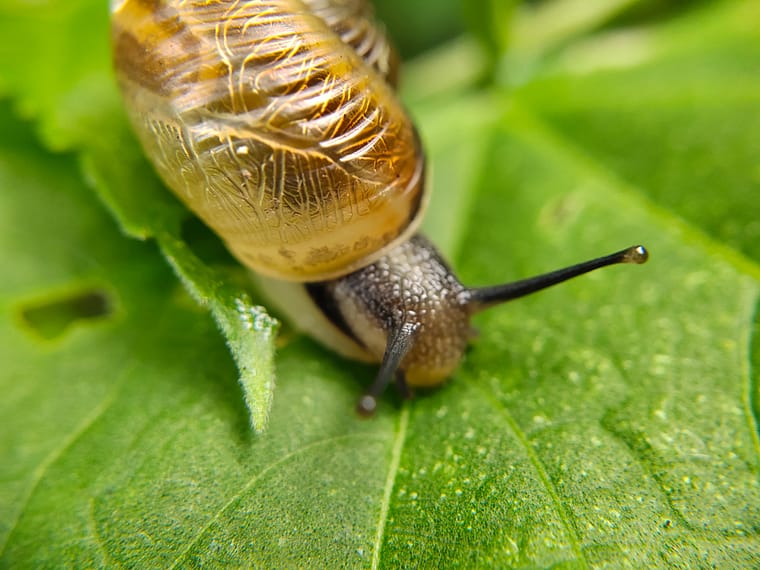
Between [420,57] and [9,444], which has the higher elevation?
[9,444]

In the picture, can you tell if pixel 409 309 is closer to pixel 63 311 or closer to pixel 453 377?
pixel 453 377

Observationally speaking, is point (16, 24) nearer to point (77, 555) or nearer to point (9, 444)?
point (9, 444)

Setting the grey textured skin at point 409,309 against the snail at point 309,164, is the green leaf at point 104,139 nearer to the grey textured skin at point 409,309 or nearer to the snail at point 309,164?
the snail at point 309,164

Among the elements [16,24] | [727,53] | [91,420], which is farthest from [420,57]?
[91,420]

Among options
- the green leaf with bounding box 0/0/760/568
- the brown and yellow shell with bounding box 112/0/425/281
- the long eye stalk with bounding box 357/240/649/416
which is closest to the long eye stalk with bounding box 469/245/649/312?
the long eye stalk with bounding box 357/240/649/416

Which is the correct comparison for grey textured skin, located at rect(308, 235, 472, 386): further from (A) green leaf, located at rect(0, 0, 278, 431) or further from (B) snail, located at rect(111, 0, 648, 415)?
Result: (A) green leaf, located at rect(0, 0, 278, 431)
